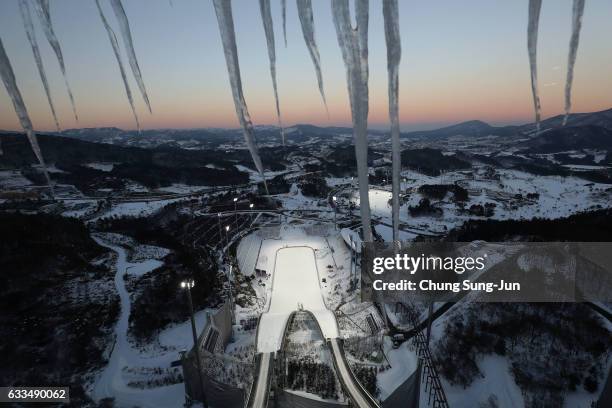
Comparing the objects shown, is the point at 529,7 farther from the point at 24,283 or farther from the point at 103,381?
the point at 24,283

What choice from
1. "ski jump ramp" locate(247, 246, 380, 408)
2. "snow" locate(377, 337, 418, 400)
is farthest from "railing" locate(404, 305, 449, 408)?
"ski jump ramp" locate(247, 246, 380, 408)

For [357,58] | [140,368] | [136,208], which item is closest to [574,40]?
[357,58]

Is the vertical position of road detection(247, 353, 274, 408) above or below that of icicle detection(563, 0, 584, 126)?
below

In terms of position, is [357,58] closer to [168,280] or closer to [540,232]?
[168,280]

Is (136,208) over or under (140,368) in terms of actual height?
over

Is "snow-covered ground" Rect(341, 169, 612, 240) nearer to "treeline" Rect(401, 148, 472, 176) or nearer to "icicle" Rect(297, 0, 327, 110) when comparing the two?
"treeline" Rect(401, 148, 472, 176)

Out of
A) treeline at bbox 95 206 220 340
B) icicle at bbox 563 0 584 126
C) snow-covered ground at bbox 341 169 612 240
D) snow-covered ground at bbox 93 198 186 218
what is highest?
icicle at bbox 563 0 584 126

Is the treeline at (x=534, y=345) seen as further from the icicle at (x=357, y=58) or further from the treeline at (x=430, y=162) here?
the treeline at (x=430, y=162)

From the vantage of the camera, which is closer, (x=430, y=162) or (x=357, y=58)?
(x=357, y=58)
